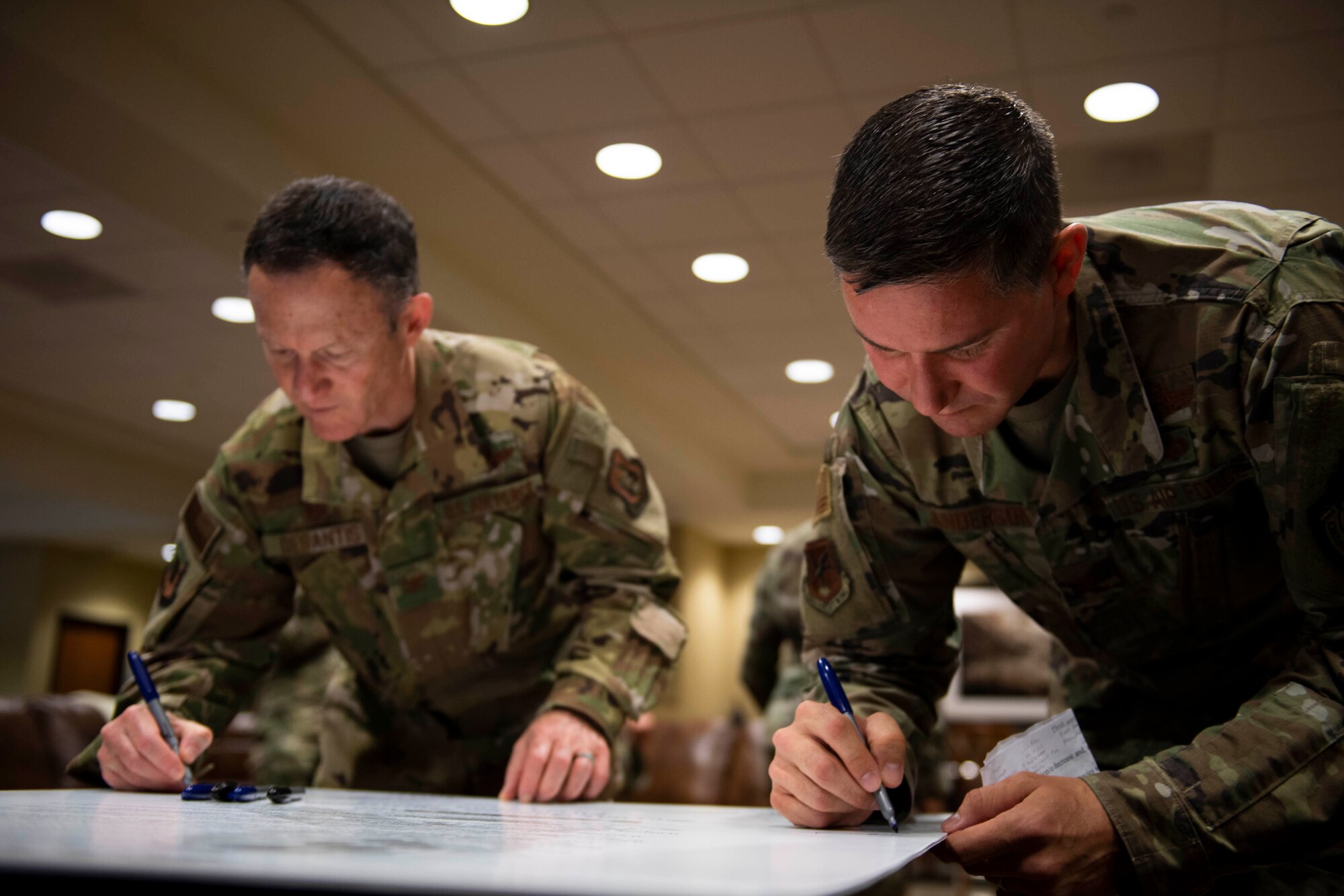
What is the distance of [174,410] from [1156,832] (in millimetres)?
7415

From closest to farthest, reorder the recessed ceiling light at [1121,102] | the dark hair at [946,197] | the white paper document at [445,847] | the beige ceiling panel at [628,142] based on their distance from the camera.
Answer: the white paper document at [445,847] → the dark hair at [946,197] → the recessed ceiling light at [1121,102] → the beige ceiling panel at [628,142]

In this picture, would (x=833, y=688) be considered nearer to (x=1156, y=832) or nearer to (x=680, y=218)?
(x=1156, y=832)

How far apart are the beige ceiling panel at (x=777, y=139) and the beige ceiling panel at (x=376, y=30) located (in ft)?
3.23

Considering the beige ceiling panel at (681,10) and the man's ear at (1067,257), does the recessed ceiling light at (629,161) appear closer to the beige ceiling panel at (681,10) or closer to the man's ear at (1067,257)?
the beige ceiling panel at (681,10)

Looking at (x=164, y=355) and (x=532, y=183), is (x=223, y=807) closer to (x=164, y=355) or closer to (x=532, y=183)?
(x=532, y=183)

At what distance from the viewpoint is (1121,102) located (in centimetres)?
379

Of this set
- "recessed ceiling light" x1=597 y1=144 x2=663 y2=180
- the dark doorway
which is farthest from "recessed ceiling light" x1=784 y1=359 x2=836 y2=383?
the dark doorway

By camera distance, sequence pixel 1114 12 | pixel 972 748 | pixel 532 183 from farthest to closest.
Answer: pixel 972 748 < pixel 532 183 < pixel 1114 12

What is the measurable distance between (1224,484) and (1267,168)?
364 cm

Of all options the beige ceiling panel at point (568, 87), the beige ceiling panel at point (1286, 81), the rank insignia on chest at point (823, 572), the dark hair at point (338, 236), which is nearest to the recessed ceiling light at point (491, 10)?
the beige ceiling panel at point (568, 87)

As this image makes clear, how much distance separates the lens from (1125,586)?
4.26 feet

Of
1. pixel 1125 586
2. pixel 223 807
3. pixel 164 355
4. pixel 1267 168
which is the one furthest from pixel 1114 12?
pixel 164 355

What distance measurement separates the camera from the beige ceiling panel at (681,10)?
330 centimetres

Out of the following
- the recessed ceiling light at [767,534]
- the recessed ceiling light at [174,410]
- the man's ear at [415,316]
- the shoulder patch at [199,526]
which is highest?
the recessed ceiling light at [767,534]
